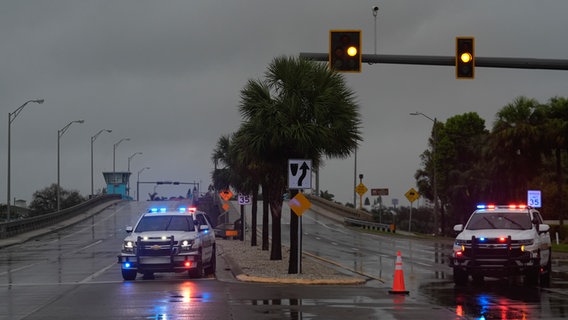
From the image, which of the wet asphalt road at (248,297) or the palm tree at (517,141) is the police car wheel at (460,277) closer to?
the wet asphalt road at (248,297)

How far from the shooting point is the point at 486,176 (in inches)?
2437

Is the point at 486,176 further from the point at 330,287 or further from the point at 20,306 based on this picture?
the point at 20,306

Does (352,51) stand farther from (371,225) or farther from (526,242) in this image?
(371,225)

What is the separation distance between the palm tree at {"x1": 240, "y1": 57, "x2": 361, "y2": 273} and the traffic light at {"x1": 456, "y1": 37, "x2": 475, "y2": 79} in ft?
10.0

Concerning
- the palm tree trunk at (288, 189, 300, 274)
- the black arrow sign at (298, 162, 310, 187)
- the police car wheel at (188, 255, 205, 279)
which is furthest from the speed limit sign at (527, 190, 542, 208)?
the police car wheel at (188, 255, 205, 279)

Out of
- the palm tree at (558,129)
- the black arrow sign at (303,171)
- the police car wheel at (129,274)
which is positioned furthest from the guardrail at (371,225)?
the police car wheel at (129,274)

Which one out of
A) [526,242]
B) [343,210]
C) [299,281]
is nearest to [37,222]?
[343,210]

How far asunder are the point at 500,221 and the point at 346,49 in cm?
611

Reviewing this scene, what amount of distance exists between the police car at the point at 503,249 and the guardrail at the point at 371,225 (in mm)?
43337

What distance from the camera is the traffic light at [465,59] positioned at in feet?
68.3

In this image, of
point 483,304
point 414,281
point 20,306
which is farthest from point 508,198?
point 20,306

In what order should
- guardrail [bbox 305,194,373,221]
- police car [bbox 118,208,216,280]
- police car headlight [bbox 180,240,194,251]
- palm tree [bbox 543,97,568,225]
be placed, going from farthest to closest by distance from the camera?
1. guardrail [bbox 305,194,373,221]
2. palm tree [bbox 543,97,568,225]
3. police car headlight [bbox 180,240,194,251]
4. police car [bbox 118,208,216,280]

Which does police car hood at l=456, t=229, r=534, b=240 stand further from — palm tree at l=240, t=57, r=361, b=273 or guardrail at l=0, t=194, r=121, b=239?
guardrail at l=0, t=194, r=121, b=239

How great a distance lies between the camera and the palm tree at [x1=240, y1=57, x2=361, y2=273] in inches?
850
